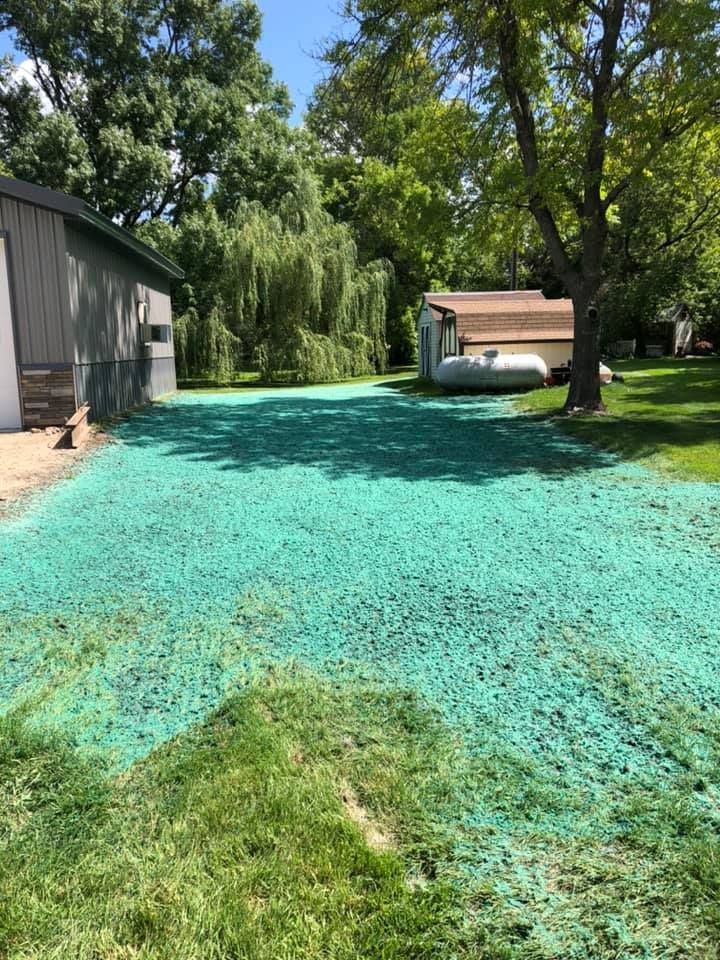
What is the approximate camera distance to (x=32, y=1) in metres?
22.5

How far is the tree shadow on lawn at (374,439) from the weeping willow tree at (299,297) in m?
6.29

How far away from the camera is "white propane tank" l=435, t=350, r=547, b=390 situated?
15750mm

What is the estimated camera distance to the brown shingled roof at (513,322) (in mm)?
17531

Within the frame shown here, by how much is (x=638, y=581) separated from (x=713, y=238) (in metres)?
22.4

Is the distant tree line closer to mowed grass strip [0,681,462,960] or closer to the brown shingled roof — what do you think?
the brown shingled roof

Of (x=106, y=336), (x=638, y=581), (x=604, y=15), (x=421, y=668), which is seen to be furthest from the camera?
(x=106, y=336)

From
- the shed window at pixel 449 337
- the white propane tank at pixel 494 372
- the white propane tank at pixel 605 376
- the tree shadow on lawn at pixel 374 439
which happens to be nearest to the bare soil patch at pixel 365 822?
the tree shadow on lawn at pixel 374 439

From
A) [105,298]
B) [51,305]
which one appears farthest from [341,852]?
[105,298]

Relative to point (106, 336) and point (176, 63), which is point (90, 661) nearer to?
point (106, 336)

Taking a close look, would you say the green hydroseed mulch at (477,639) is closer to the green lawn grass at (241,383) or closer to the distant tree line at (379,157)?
the distant tree line at (379,157)

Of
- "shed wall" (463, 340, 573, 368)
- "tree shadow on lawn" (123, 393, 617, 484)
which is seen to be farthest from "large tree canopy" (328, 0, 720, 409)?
"shed wall" (463, 340, 573, 368)

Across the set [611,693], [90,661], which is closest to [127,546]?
[90,661]

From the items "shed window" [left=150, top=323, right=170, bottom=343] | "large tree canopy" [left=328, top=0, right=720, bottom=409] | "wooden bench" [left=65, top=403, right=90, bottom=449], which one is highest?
"large tree canopy" [left=328, top=0, right=720, bottom=409]

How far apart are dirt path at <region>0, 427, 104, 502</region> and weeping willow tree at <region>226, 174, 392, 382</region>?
11.2 meters
